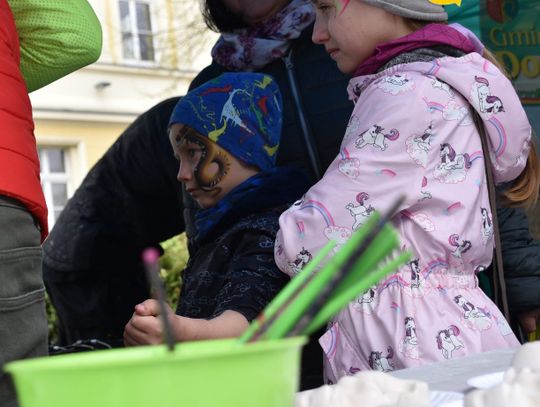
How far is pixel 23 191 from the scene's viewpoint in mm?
1616

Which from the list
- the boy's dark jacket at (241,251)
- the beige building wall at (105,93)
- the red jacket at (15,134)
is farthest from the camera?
the beige building wall at (105,93)

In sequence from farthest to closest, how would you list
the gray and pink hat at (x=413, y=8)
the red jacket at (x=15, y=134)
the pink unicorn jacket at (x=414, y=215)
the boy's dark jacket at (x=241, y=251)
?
1. the boy's dark jacket at (x=241, y=251)
2. the gray and pink hat at (x=413, y=8)
3. the pink unicorn jacket at (x=414, y=215)
4. the red jacket at (x=15, y=134)

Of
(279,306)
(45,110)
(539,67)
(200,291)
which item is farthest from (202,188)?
(45,110)

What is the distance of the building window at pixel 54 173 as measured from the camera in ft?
55.2

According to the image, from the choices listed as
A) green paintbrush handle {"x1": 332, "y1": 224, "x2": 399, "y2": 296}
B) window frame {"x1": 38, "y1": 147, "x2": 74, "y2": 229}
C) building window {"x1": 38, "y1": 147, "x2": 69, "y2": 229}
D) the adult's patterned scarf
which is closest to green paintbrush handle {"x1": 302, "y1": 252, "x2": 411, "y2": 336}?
green paintbrush handle {"x1": 332, "y1": 224, "x2": 399, "y2": 296}

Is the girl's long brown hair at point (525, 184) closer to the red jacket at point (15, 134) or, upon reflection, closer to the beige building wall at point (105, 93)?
the red jacket at point (15, 134)

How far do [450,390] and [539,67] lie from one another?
2.37 metres

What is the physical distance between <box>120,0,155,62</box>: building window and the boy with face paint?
49.8ft

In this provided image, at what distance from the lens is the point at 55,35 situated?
1863 mm

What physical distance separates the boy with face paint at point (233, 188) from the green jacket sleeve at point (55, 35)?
55cm

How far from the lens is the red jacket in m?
1.59

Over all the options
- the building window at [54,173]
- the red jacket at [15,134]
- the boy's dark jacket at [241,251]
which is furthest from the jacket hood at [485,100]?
the building window at [54,173]

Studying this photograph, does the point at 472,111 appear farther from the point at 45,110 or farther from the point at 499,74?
the point at 45,110

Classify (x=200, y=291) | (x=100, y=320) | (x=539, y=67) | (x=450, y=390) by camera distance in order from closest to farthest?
(x=450, y=390) < (x=200, y=291) < (x=539, y=67) < (x=100, y=320)
